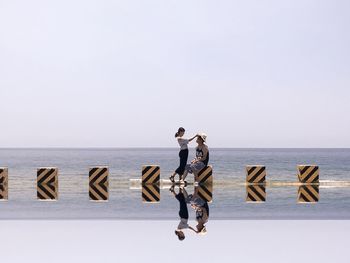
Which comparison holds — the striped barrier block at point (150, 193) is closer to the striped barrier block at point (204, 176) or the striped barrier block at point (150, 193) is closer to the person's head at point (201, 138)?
the striped barrier block at point (204, 176)

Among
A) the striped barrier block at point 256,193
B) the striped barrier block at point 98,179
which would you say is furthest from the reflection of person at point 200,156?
the striped barrier block at point 98,179

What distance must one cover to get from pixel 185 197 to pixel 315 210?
15.4ft

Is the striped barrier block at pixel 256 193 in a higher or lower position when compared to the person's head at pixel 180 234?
lower

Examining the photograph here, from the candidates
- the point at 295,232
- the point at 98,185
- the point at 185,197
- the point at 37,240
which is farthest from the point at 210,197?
the point at 37,240

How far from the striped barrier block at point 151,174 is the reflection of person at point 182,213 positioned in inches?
60.0

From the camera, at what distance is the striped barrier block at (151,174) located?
29.4 m

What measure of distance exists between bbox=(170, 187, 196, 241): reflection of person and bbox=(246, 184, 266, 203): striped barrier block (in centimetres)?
208

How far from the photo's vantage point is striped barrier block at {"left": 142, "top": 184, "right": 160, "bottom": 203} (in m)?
23.3

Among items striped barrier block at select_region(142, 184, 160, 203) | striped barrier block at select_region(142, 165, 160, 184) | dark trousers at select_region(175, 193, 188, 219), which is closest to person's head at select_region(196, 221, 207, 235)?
dark trousers at select_region(175, 193, 188, 219)

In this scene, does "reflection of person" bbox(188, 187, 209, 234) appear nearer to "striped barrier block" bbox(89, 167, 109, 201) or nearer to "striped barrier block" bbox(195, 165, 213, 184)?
"striped barrier block" bbox(195, 165, 213, 184)

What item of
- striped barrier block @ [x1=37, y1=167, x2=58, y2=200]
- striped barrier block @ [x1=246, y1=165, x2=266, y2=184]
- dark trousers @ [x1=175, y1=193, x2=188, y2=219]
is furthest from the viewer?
striped barrier block @ [x1=246, y1=165, x2=266, y2=184]

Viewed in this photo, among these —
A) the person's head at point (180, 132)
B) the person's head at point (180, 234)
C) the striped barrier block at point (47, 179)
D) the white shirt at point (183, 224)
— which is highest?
Answer: the person's head at point (180, 132)

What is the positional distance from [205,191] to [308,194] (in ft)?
11.5

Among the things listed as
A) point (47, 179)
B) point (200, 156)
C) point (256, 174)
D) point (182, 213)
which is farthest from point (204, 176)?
point (182, 213)
